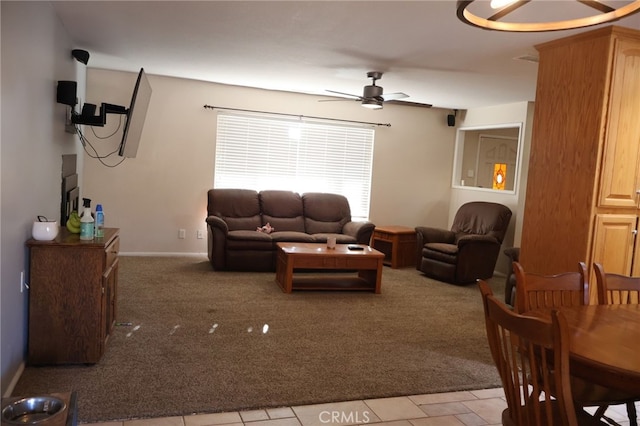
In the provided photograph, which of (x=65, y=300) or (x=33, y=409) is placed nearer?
(x=33, y=409)

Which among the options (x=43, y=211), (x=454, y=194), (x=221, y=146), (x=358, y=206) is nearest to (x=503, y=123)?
(x=454, y=194)

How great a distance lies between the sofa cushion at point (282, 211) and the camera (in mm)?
6535

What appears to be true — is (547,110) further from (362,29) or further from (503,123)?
(503,123)

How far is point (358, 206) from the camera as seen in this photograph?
24.4 ft

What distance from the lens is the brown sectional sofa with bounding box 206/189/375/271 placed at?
579cm

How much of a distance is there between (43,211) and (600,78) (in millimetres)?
3707

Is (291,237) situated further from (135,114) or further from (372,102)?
(135,114)

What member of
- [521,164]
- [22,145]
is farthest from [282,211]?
[22,145]

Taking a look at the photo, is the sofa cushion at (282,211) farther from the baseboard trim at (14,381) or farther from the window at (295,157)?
the baseboard trim at (14,381)

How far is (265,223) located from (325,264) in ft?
5.33

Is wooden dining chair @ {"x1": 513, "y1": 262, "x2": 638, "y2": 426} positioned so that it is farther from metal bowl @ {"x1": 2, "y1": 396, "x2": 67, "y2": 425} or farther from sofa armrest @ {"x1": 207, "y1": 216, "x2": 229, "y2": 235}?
sofa armrest @ {"x1": 207, "y1": 216, "x2": 229, "y2": 235}

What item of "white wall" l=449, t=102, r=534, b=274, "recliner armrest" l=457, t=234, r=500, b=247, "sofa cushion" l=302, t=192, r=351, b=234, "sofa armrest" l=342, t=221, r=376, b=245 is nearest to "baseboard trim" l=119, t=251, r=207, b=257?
"sofa cushion" l=302, t=192, r=351, b=234

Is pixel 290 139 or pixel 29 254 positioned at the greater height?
pixel 290 139

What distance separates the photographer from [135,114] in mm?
4113
